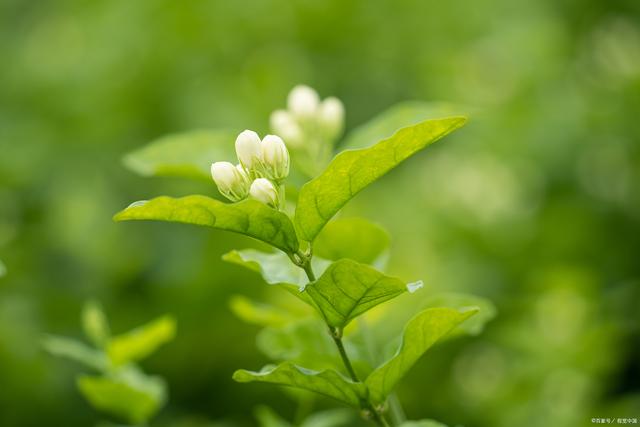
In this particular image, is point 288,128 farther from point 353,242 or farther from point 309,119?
point 353,242

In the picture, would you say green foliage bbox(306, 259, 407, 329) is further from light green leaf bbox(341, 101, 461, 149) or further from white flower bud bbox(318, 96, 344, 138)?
white flower bud bbox(318, 96, 344, 138)

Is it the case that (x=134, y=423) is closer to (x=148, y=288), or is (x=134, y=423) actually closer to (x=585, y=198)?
(x=148, y=288)

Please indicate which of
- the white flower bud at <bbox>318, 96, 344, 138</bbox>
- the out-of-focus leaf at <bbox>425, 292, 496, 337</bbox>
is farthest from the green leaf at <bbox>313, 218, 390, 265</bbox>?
the white flower bud at <bbox>318, 96, 344, 138</bbox>

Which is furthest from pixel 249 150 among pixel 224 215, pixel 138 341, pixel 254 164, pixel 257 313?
pixel 138 341

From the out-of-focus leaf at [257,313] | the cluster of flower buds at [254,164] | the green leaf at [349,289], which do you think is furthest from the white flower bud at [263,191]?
the out-of-focus leaf at [257,313]

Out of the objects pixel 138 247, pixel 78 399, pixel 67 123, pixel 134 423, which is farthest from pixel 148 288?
pixel 134 423

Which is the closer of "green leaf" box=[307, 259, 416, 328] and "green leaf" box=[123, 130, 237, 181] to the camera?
"green leaf" box=[307, 259, 416, 328]

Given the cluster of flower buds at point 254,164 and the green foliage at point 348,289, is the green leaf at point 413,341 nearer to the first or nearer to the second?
the green foliage at point 348,289
